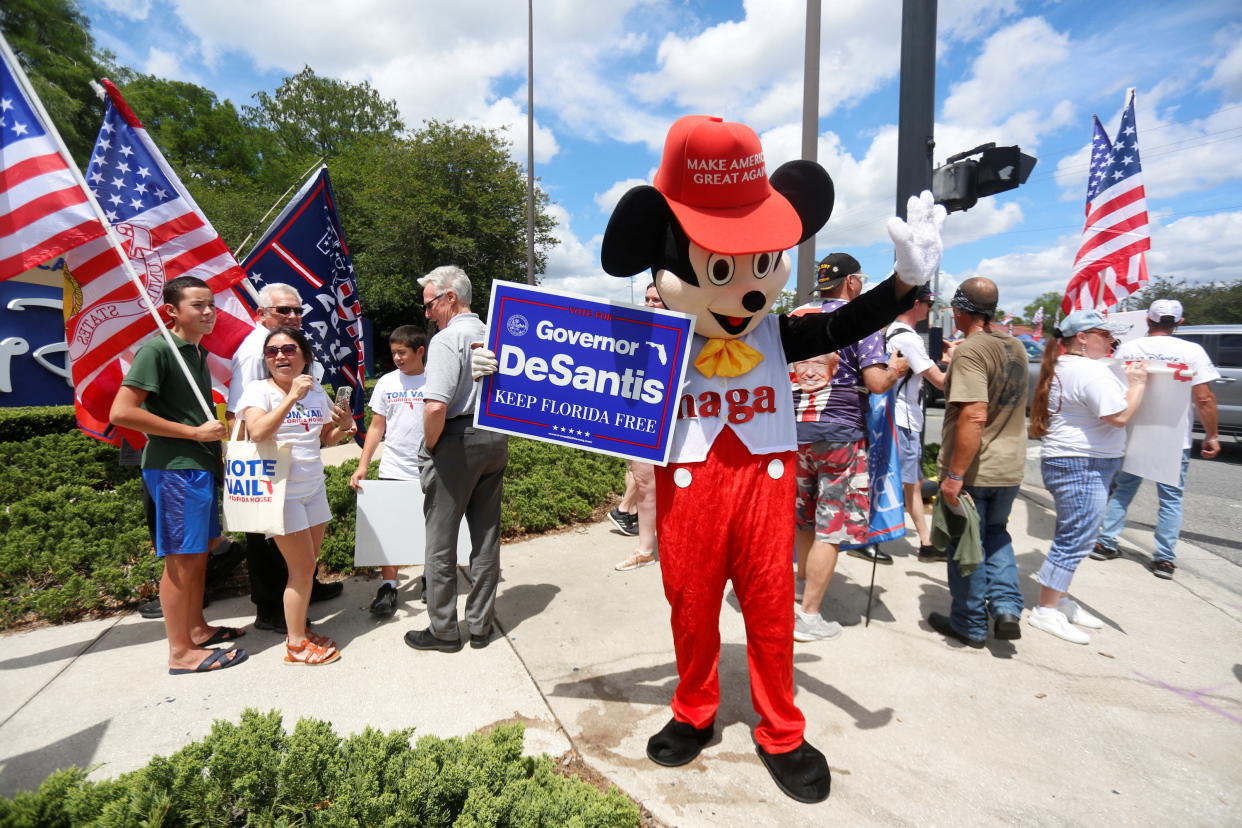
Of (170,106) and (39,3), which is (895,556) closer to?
(39,3)

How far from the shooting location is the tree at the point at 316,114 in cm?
3497

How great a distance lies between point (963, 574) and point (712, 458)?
6.29 ft

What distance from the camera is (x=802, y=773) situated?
7.50 feet

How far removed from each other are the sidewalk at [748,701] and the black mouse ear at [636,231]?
6.73ft

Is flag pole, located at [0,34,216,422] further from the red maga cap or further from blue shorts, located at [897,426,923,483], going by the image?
blue shorts, located at [897,426,923,483]

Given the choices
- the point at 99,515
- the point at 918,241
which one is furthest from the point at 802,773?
the point at 99,515

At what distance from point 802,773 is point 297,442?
281 cm

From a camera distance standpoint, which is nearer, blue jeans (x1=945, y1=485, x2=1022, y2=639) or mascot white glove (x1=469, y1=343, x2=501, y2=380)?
mascot white glove (x1=469, y1=343, x2=501, y2=380)

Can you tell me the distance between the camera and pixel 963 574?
327cm

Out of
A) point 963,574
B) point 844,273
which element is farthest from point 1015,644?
point 844,273

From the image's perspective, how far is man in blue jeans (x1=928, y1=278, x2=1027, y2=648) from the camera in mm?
3236

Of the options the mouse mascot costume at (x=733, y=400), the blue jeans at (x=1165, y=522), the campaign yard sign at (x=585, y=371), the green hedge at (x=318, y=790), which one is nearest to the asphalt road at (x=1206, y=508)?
the blue jeans at (x=1165, y=522)

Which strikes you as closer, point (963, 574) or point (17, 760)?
point (17, 760)

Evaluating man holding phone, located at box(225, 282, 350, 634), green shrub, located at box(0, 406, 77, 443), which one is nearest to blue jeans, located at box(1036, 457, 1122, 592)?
man holding phone, located at box(225, 282, 350, 634)
